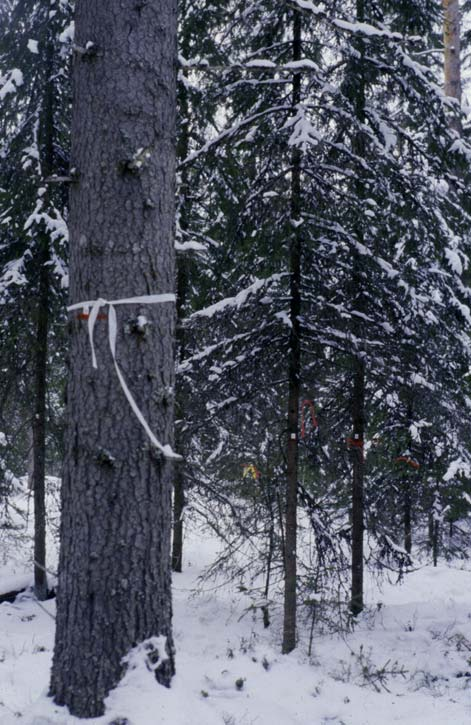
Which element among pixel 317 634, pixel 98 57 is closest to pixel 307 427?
pixel 317 634

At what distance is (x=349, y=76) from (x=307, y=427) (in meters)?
4.59

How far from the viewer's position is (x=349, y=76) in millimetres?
7312

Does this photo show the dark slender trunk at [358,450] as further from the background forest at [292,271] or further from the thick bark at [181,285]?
the thick bark at [181,285]

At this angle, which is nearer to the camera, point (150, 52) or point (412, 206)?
point (150, 52)

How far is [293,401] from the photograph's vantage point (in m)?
7.30

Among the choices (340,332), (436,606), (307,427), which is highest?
A: (340,332)

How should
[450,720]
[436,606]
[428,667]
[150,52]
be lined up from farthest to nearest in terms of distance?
[436,606]
[428,667]
[450,720]
[150,52]

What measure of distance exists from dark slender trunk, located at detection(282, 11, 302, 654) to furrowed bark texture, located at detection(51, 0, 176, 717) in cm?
361

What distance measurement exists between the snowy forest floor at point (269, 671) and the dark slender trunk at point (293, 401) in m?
0.40

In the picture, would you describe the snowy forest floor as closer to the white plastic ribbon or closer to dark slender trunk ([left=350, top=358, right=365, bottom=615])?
dark slender trunk ([left=350, top=358, right=365, bottom=615])

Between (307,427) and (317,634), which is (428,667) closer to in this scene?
(317,634)

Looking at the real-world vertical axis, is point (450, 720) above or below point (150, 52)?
below

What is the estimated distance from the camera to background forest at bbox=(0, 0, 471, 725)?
7.03 meters

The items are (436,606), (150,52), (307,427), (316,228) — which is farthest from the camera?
(436,606)
